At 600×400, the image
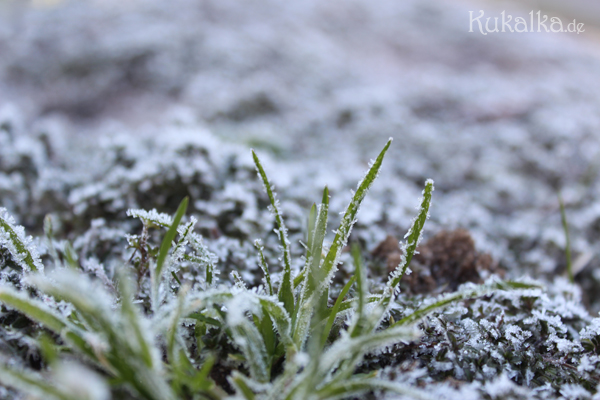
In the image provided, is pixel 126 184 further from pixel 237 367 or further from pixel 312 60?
pixel 312 60

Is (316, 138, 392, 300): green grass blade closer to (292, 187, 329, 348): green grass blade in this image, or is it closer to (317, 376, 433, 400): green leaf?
(292, 187, 329, 348): green grass blade

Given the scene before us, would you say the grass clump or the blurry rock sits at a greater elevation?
the grass clump

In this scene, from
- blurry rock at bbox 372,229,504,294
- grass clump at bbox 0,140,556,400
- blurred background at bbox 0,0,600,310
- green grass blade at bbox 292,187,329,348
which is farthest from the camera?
blurred background at bbox 0,0,600,310

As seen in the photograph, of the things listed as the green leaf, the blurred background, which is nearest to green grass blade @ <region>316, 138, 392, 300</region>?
the green leaf

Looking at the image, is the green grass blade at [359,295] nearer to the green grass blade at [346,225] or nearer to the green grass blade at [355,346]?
the green grass blade at [355,346]

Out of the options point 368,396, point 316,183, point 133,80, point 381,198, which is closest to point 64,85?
point 133,80
